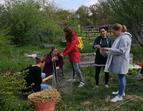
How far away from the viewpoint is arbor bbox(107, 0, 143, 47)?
14727mm

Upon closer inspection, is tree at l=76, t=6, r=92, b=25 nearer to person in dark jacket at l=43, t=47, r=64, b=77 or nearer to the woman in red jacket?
the woman in red jacket

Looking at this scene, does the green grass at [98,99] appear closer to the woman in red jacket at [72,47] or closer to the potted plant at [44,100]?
the woman in red jacket at [72,47]

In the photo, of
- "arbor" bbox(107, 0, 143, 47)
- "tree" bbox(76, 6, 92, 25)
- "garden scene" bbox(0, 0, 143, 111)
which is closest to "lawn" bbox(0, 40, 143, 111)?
"garden scene" bbox(0, 0, 143, 111)

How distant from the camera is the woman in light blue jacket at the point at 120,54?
8055 mm

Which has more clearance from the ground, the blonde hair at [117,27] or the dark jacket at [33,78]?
the blonde hair at [117,27]

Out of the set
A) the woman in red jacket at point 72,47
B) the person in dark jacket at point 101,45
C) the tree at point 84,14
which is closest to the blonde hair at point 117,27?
the person in dark jacket at point 101,45

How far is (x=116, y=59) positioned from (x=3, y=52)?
25.7 ft

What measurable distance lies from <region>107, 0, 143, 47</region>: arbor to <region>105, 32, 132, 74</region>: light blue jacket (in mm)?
6459

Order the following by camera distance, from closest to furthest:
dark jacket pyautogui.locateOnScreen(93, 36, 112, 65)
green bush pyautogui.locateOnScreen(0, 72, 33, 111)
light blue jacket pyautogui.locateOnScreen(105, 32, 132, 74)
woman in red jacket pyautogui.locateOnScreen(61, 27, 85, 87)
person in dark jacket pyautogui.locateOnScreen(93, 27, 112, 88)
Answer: green bush pyautogui.locateOnScreen(0, 72, 33, 111), light blue jacket pyautogui.locateOnScreen(105, 32, 132, 74), person in dark jacket pyautogui.locateOnScreen(93, 27, 112, 88), dark jacket pyautogui.locateOnScreen(93, 36, 112, 65), woman in red jacket pyautogui.locateOnScreen(61, 27, 85, 87)

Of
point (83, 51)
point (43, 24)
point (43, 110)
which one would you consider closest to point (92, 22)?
point (43, 24)

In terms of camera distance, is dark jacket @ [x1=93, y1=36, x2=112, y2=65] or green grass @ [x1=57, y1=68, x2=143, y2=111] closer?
green grass @ [x1=57, y1=68, x2=143, y2=111]

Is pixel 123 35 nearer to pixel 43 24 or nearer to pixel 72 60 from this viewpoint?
pixel 72 60

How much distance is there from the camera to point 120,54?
8.16 m

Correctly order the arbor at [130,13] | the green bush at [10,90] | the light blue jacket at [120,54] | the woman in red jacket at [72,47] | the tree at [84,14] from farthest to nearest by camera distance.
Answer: the tree at [84,14], the arbor at [130,13], the woman in red jacket at [72,47], the light blue jacket at [120,54], the green bush at [10,90]
